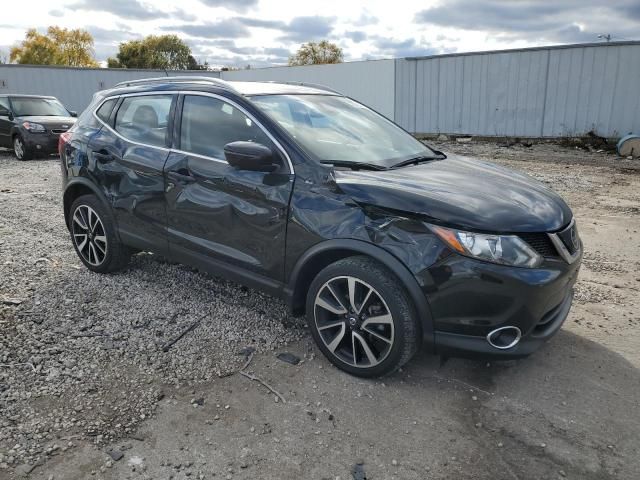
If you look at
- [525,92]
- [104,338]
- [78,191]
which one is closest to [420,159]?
[104,338]

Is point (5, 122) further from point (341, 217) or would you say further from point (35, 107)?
point (341, 217)

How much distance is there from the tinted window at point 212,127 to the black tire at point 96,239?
47.9 inches

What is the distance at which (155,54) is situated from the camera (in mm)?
63000

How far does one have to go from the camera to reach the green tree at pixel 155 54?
203 ft

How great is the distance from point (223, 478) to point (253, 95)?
245 cm

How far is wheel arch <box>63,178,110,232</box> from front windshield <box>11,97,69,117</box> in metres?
10.3

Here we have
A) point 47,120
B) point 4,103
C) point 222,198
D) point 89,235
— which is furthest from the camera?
point 4,103

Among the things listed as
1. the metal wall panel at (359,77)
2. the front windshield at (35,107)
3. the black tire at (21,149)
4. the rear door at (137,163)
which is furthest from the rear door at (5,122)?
the metal wall panel at (359,77)

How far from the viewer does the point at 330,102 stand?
404 centimetres

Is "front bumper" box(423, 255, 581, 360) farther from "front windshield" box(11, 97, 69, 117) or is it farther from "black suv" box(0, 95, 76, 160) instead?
"front windshield" box(11, 97, 69, 117)

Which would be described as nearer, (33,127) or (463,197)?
(463,197)

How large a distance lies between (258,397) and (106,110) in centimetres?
306

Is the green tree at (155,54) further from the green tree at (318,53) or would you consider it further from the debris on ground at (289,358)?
the debris on ground at (289,358)

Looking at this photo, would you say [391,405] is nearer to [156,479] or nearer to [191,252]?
[156,479]
